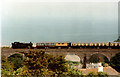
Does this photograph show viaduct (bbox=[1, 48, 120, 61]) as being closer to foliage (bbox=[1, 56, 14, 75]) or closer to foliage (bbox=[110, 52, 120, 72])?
foliage (bbox=[110, 52, 120, 72])

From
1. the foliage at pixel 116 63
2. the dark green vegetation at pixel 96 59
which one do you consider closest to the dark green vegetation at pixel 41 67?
the foliage at pixel 116 63

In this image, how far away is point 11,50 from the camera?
69.7ft

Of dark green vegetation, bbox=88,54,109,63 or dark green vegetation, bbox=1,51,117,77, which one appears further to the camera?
dark green vegetation, bbox=88,54,109,63

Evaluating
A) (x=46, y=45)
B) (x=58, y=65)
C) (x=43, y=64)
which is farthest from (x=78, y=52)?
(x=43, y=64)

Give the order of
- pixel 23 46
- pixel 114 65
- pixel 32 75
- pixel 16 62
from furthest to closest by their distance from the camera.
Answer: pixel 23 46
pixel 114 65
pixel 16 62
pixel 32 75

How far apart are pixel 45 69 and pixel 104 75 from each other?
393 centimetres

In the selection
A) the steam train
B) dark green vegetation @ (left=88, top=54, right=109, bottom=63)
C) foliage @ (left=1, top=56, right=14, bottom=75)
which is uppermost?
the steam train

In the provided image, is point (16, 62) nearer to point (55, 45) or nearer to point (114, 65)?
A: point (55, 45)

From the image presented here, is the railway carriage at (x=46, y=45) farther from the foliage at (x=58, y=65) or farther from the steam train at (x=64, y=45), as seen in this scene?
the foliage at (x=58, y=65)

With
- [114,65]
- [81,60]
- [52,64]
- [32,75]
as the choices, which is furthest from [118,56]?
[32,75]

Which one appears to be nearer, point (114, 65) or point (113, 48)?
point (114, 65)

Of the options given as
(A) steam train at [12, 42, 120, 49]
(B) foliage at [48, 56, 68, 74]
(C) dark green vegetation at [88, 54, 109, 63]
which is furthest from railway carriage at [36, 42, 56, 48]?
(B) foliage at [48, 56, 68, 74]

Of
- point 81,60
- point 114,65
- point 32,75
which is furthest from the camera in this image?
point 81,60

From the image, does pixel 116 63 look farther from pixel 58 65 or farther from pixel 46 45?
pixel 46 45
